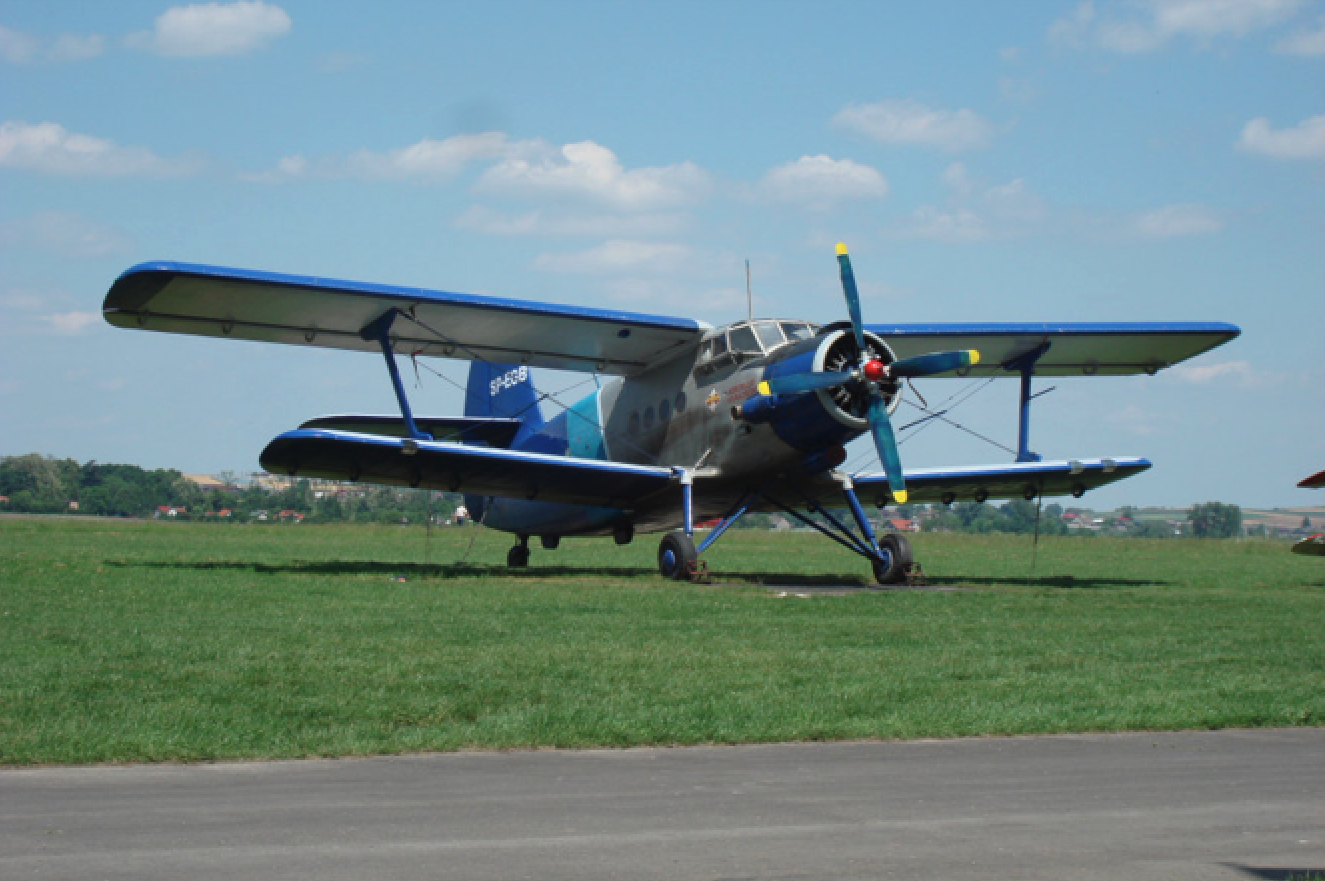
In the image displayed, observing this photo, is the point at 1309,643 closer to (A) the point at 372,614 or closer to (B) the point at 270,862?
(A) the point at 372,614

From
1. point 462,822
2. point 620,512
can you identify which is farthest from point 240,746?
point 620,512

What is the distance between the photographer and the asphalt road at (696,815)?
4969 mm

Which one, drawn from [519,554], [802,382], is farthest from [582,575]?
[519,554]

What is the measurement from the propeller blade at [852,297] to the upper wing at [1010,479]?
12.2 ft

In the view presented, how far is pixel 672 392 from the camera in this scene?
22000 millimetres

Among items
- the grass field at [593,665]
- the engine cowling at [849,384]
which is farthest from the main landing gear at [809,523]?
the engine cowling at [849,384]

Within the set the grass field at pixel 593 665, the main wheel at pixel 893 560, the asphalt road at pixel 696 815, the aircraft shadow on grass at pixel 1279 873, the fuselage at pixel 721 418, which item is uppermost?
the fuselage at pixel 721 418

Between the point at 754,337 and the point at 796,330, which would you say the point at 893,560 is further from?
the point at 754,337

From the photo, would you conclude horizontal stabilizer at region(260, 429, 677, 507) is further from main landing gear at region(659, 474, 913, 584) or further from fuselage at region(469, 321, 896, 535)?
main landing gear at region(659, 474, 913, 584)

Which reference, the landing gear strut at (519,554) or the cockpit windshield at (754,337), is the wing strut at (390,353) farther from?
the landing gear strut at (519,554)

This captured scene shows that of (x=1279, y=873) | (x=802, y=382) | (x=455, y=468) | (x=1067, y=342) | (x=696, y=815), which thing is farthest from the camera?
(x=1067, y=342)

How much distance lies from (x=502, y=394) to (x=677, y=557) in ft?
33.7

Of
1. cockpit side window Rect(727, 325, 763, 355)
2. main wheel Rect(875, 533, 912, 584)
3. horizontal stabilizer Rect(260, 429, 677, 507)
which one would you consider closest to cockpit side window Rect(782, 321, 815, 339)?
cockpit side window Rect(727, 325, 763, 355)

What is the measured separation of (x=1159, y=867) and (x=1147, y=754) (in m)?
2.70
